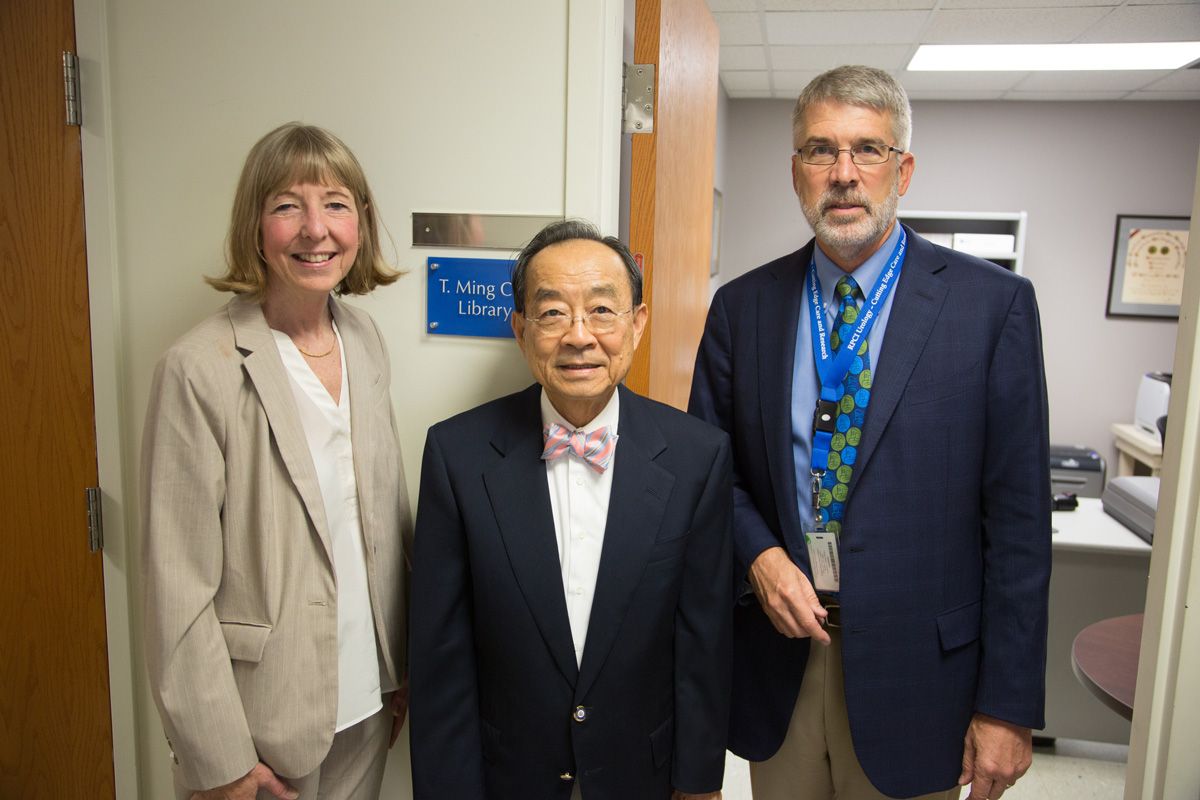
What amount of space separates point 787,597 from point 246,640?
0.80 metres

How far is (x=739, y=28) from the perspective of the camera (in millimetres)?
4109

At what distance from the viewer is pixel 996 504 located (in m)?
1.32

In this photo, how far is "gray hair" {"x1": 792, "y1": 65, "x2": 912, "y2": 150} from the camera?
1282 millimetres

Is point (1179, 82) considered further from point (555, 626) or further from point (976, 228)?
point (555, 626)

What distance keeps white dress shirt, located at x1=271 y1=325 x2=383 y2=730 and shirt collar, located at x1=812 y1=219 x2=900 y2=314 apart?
2.63 ft

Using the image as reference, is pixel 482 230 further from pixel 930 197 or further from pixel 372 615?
pixel 930 197

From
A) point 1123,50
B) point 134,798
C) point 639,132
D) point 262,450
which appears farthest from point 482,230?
point 1123,50

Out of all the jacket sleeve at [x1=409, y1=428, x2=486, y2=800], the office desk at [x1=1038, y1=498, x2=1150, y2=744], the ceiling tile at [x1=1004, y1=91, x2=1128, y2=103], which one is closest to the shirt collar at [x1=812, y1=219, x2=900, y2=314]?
the jacket sleeve at [x1=409, y1=428, x2=486, y2=800]

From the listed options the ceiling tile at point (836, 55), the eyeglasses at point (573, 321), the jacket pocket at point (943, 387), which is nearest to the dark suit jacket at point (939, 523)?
the jacket pocket at point (943, 387)

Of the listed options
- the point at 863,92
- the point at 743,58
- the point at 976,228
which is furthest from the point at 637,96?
the point at 976,228

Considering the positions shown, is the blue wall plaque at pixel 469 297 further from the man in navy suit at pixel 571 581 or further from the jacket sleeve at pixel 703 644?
the jacket sleeve at pixel 703 644

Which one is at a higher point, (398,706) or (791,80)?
(791,80)

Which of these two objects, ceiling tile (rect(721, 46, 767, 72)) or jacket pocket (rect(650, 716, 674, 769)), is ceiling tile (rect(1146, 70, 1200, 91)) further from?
jacket pocket (rect(650, 716, 674, 769))

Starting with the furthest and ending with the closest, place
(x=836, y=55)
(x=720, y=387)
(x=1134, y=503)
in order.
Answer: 1. (x=836, y=55)
2. (x=1134, y=503)
3. (x=720, y=387)
